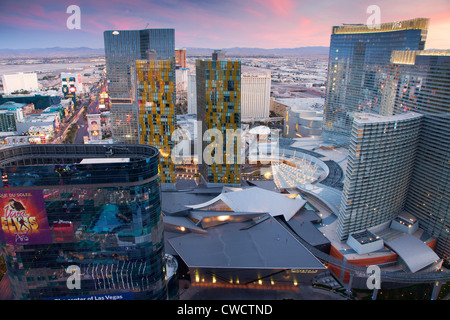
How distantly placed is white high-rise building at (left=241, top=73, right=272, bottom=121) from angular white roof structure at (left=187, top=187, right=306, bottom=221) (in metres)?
54.5

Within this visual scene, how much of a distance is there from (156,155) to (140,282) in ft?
22.7

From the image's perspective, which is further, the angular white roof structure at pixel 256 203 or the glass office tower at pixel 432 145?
the angular white roof structure at pixel 256 203

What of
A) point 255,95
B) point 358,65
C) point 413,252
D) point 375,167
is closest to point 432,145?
point 375,167

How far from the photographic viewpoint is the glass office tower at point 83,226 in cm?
1481

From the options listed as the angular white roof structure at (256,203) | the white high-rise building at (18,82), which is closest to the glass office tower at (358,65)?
the angular white roof structure at (256,203)

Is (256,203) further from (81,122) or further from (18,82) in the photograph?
(18,82)

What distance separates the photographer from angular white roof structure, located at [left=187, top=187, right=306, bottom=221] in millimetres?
30938

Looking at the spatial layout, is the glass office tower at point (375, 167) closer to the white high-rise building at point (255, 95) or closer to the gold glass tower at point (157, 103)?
the gold glass tower at point (157, 103)

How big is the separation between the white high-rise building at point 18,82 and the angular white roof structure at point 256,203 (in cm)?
11276

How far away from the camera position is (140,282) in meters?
16.9

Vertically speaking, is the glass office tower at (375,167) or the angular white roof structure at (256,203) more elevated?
the glass office tower at (375,167)

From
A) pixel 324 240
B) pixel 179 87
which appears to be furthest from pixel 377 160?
pixel 179 87

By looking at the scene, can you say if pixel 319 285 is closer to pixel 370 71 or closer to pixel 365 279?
pixel 365 279

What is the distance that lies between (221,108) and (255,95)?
2118 inches
